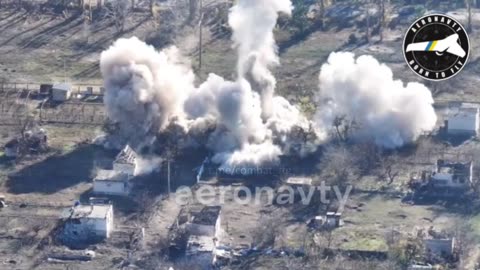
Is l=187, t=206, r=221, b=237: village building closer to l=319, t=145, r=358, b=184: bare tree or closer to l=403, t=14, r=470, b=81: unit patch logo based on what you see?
l=319, t=145, r=358, b=184: bare tree

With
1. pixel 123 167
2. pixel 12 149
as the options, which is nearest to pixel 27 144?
pixel 12 149

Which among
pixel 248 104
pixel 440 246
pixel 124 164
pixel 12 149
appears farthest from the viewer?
pixel 12 149

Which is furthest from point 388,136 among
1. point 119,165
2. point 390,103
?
point 119,165

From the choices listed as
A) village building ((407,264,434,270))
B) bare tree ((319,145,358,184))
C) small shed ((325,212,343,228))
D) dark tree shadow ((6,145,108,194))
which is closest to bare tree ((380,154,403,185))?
bare tree ((319,145,358,184))

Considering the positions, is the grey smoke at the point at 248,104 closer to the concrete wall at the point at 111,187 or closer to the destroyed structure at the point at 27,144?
the destroyed structure at the point at 27,144

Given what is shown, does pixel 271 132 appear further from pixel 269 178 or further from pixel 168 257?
pixel 168 257

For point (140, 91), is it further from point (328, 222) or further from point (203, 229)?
point (328, 222)
